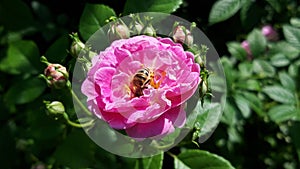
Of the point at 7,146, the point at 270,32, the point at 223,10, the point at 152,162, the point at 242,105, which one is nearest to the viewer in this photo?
the point at 152,162

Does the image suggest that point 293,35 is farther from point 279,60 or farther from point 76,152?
point 76,152

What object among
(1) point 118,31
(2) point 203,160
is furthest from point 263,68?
(1) point 118,31

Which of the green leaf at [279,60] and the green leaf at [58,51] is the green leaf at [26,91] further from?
the green leaf at [279,60]

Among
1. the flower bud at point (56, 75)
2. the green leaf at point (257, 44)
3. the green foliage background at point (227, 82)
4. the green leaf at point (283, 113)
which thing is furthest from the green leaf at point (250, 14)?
the flower bud at point (56, 75)

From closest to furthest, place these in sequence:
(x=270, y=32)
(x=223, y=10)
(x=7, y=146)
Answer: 1. (x=223, y=10)
2. (x=7, y=146)
3. (x=270, y=32)

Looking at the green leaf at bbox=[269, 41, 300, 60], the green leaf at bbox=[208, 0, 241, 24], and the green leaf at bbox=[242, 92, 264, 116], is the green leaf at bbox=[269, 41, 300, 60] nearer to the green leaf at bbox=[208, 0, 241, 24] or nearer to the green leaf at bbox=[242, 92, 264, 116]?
the green leaf at bbox=[242, 92, 264, 116]

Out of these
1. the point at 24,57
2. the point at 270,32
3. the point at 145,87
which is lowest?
the point at 270,32
